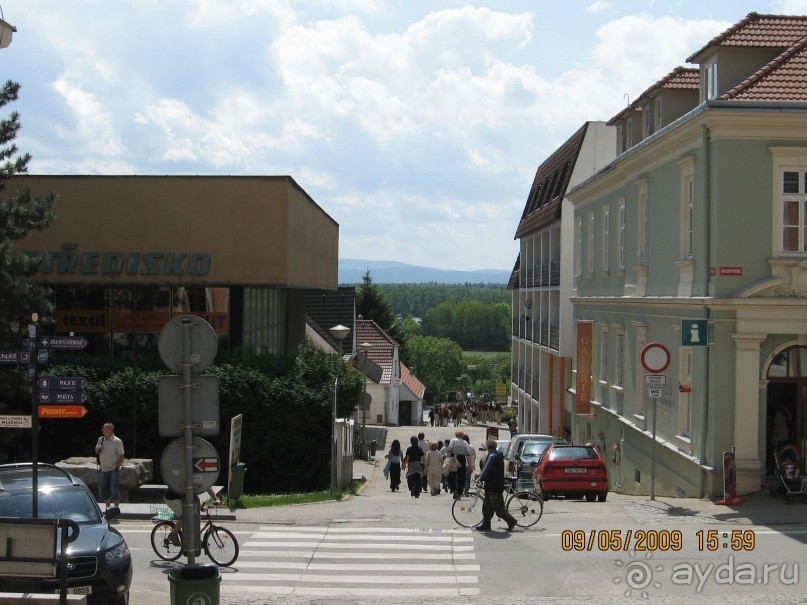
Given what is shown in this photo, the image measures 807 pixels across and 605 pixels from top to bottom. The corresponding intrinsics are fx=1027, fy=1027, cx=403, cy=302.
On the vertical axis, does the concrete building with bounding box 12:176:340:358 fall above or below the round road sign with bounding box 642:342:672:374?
above

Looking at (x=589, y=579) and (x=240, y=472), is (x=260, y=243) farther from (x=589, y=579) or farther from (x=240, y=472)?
(x=589, y=579)

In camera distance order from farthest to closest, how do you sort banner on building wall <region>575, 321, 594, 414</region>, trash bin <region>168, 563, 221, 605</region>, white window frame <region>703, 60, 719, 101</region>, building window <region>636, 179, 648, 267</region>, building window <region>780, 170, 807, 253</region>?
banner on building wall <region>575, 321, 594, 414</region> → building window <region>636, 179, 648, 267</region> → white window frame <region>703, 60, 719, 101</region> → building window <region>780, 170, 807, 253</region> → trash bin <region>168, 563, 221, 605</region>

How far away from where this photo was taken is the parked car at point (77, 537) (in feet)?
36.3

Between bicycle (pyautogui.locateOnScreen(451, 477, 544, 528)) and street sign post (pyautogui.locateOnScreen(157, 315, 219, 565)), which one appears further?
bicycle (pyautogui.locateOnScreen(451, 477, 544, 528))

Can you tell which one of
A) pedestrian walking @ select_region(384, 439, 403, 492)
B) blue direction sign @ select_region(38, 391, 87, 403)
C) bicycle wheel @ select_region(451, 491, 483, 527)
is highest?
blue direction sign @ select_region(38, 391, 87, 403)

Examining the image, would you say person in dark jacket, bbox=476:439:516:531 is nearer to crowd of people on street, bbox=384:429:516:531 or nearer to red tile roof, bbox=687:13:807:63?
crowd of people on street, bbox=384:429:516:531

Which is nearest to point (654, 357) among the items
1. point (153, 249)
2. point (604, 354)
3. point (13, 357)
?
point (13, 357)

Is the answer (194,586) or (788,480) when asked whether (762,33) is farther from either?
(194,586)

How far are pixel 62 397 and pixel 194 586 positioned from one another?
6.56 metres

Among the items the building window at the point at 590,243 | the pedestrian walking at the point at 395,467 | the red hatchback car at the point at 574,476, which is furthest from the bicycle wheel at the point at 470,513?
the building window at the point at 590,243

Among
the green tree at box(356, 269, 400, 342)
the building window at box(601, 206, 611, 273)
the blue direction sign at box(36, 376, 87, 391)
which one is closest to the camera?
the blue direction sign at box(36, 376, 87, 391)

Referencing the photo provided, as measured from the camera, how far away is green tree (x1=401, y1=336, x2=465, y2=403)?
131 meters

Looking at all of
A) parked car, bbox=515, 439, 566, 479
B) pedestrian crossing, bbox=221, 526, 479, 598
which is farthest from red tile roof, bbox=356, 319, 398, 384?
pedestrian crossing, bbox=221, 526, 479, 598

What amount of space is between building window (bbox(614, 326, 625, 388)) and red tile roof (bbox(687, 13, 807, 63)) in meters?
8.92
